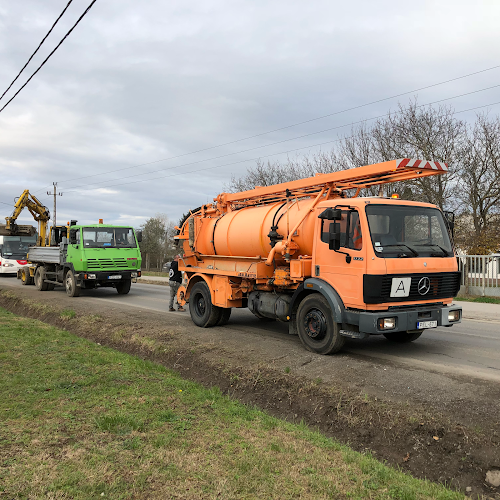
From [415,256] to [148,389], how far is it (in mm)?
4314

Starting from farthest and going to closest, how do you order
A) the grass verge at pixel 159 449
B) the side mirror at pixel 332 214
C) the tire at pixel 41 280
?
the tire at pixel 41 280
the side mirror at pixel 332 214
the grass verge at pixel 159 449

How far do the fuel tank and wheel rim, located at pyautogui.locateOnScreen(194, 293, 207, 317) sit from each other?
1081 millimetres

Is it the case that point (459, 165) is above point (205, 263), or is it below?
above

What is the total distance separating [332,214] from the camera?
6879 mm

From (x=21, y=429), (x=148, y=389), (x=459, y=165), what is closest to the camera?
(x=21, y=429)

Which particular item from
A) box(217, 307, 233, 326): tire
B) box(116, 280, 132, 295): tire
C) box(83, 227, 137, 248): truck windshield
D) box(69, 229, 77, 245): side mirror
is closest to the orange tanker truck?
box(217, 307, 233, 326): tire

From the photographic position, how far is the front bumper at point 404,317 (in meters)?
6.39

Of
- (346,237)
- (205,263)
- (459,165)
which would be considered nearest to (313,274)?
(346,237)

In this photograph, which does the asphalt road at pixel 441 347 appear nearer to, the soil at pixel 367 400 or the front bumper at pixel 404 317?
the soil at pixel 367 400

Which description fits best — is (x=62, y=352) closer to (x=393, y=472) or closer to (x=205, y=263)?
(x=205, y=263)

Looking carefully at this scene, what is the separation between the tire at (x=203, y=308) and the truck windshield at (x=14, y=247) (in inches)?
851

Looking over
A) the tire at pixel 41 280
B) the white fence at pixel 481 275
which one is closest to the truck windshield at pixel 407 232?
the white fence at pixel 481 275

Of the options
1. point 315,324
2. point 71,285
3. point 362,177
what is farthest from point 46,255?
point 362,177

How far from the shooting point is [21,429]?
4297mm
